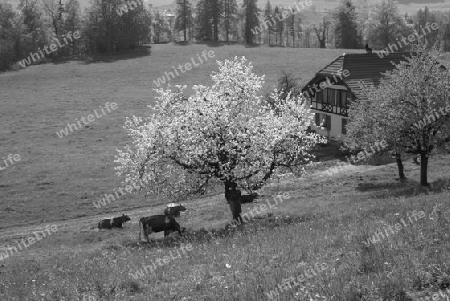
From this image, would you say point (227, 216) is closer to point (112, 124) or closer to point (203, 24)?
point (112, 124)

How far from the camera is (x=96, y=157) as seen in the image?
179 ft

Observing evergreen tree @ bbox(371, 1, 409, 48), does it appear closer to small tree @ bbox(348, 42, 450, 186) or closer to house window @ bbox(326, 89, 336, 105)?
house window @ bbox(326, 89, 336, 105)

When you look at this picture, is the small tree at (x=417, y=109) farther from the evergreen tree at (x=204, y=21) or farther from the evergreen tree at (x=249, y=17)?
the evergreen tree at (x=204, y=21)

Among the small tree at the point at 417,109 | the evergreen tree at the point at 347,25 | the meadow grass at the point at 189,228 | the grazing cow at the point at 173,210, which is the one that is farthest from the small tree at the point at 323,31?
the grazing cow at the point at 173,210

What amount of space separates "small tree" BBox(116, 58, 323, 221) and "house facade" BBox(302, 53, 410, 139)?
102 ft

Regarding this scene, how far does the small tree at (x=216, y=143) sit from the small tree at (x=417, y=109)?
32.8 feet

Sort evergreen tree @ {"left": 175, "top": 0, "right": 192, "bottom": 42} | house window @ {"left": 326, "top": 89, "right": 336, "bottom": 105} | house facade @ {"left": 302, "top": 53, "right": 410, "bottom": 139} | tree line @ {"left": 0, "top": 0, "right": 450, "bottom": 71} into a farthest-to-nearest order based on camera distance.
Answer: evergreen tree @ {"left": 175, "top": 0, "right": 192, "bottom": 42} → tree line @ {"left": 0, "top": 0, "right": 450, "bottom": 71} → house window @ {"left": 326, "top": 89, "right": 336, "bottom": 105} → house facade @ {"left": 302, "top": 53, "right": 410, "bottom": 139}


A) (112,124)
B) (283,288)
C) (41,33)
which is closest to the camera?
(283,288)

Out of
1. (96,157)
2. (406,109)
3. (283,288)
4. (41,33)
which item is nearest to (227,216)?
(406,109)

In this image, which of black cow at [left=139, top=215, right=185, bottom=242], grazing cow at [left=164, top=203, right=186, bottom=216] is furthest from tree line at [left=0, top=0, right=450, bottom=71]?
black cow at [left=139, top=215, right=185, bottom=242]

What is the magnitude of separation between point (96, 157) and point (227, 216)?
27344 millimetres

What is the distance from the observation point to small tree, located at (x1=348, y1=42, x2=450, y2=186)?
108 ft

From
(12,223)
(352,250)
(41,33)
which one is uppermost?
(41,33)

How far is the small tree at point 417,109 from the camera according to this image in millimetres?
33031
